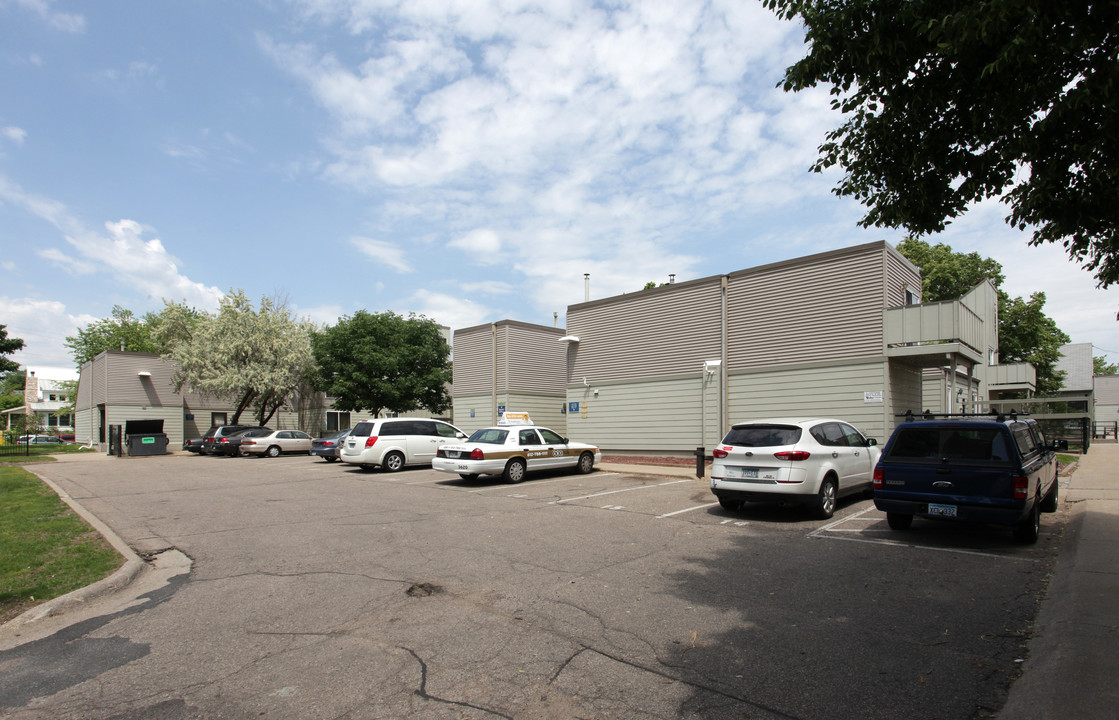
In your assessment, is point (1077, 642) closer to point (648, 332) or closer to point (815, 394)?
point (815, 394)

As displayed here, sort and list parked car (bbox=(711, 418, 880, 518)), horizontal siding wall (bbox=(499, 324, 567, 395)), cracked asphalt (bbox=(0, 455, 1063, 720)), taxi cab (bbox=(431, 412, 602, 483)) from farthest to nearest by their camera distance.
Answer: horizontal siding wall (bbox=(499, 324, 567, 395)) → taxi cab (bbox=(431, 412, 602, 483)) → parked car (bbox=(711, 418, 880, 518)) → cracked asphalt (bbox=(0, 455, 1063, 720))

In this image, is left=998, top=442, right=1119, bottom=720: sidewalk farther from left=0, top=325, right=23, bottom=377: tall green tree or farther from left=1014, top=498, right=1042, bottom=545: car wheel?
left=0, top=325, right=23, bottom=377: tall green tree

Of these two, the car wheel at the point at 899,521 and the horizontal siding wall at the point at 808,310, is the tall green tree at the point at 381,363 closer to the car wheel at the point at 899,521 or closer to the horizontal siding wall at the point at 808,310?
the horizontal siding wall at the point at 808,310

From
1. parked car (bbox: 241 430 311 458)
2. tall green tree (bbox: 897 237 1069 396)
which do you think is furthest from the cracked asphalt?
tall green tree (bbox: 897 237 1069 396)

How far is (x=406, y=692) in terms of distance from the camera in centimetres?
396

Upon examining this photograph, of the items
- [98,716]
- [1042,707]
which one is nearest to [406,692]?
[98,716]

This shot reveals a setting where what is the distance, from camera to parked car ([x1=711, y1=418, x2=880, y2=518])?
32.7 feet

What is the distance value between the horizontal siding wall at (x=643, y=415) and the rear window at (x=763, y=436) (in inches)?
350

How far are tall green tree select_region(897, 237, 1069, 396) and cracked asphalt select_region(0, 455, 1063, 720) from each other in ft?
109

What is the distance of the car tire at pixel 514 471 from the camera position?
52.7ft

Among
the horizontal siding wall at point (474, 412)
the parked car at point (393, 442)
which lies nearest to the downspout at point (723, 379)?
the parked car at point (393, 442)

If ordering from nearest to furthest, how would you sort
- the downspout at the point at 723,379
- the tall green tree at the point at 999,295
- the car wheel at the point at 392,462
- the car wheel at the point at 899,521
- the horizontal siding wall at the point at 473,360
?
the car wheel at the point at 899,521 < the downspout at the point at 723,379 < the car wheel at the point at 392,462 < the horizontal siding wall at the point at 473,360 < the tall green tree at the point at 999,295

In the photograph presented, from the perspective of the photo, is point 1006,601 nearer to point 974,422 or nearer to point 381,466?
point 974,422

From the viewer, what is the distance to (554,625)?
520 centimetres
